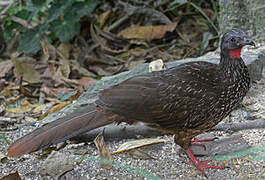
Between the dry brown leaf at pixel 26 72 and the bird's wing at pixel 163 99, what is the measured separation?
2774 millimetres

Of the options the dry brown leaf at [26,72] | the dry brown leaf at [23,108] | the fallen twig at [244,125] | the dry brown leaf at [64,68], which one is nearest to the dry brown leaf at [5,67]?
the dry brown leaf at [26,72]

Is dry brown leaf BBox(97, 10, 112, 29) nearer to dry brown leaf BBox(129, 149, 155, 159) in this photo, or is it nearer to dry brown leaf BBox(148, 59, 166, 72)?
dry brown leaf BBox(148, 59, 166, 72)

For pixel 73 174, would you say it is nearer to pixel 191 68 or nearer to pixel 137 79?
pixel 137 79

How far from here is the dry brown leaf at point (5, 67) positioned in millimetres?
6492

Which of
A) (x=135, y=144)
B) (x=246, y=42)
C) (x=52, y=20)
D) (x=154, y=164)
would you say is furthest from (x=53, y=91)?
(x=246, y=42)

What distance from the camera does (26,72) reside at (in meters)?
A: 6.43

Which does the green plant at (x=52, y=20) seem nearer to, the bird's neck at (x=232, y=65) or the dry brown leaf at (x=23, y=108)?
the dry brown leaf at (x=23, y=108)

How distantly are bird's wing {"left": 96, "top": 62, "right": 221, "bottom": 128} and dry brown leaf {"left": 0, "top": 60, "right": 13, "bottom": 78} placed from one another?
10.2 ft

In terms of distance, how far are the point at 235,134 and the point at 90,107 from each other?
49.4 inches

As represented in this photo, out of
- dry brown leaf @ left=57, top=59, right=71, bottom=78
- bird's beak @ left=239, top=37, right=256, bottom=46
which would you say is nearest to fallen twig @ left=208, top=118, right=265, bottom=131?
bird's beak @ left=239, top=37, right=256, bottom=46

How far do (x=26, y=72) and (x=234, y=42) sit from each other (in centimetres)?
344

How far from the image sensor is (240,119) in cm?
442

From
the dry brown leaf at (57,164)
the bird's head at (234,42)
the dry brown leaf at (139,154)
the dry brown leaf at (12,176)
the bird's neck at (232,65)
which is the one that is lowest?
the dry brown leaf at (139,154)

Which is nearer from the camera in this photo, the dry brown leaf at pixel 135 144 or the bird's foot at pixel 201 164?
the bird's foot at pixel 201 164
